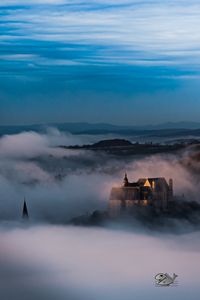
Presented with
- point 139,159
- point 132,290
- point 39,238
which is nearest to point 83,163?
point 139,159

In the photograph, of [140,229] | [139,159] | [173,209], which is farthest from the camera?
[139,159]

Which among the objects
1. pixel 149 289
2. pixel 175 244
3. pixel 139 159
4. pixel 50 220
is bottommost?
pixel 149 289

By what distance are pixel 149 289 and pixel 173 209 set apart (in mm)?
12079

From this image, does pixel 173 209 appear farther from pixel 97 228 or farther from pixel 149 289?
pixel 149 289

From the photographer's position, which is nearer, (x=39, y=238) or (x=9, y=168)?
(x=39, y=238)

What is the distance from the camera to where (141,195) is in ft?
146

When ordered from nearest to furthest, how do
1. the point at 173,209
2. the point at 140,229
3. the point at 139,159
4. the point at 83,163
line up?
the point at 173,209 < the point at 140,229 < the point at 139,159 < the point at 83,163

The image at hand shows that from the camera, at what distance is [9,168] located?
199ft

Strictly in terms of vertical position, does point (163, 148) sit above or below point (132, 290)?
above

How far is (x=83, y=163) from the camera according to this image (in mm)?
59594

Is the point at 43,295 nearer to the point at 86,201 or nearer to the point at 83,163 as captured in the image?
the point at 86,201

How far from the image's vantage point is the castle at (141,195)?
4359 centimetres

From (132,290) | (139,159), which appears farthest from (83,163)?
(132,290)

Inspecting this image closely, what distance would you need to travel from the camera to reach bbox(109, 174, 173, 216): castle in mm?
43594
